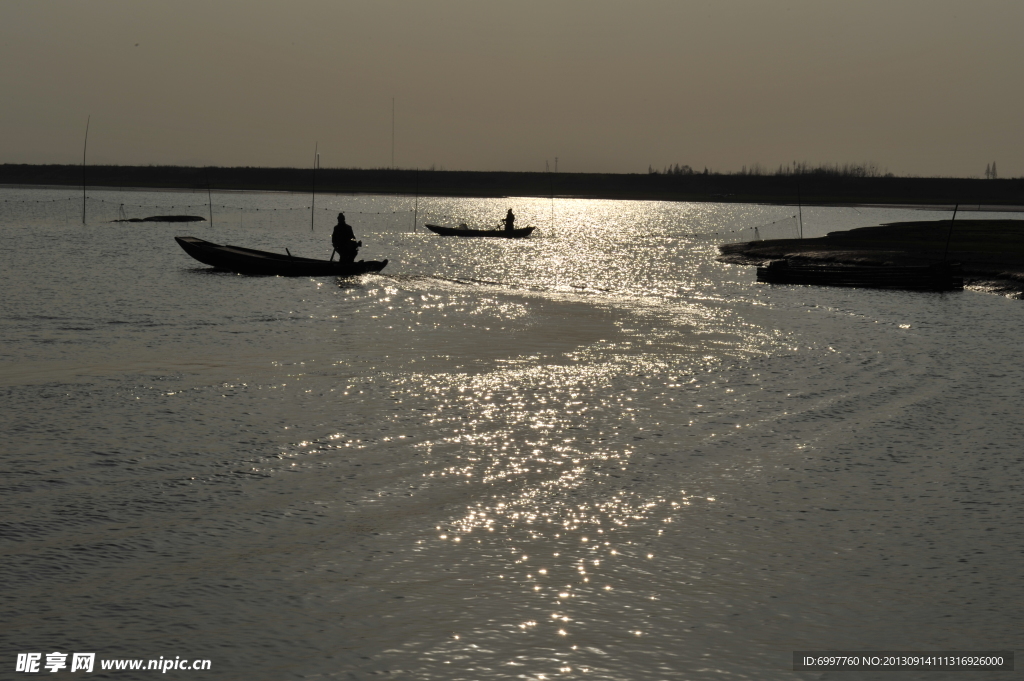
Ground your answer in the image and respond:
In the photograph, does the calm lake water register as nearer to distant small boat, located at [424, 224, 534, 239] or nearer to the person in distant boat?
the person in distant boat

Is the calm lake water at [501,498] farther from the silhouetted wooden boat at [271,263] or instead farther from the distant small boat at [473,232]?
the distant small boat at [473,232]

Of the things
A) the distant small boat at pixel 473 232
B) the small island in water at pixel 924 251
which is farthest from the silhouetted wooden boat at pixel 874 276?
the distant small boat at pixel 473 232

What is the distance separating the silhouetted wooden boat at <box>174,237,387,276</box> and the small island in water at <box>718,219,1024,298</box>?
1651 centimetres

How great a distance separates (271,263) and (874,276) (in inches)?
830

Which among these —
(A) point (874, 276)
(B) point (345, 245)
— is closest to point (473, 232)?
(B) point (345, 245)

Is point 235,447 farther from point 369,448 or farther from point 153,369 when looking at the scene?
point 153,369

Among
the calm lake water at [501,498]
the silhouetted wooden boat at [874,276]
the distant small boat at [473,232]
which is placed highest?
the distant small boat at [473,232]

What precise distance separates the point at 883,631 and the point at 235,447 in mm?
7179

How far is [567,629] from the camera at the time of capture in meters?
6.24

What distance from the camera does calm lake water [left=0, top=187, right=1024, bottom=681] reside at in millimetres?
6191

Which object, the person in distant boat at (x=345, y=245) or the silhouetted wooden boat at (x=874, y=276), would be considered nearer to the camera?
the silhouetted wooden boat at (x=874, y=276)

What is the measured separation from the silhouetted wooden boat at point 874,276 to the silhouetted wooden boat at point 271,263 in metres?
14.7

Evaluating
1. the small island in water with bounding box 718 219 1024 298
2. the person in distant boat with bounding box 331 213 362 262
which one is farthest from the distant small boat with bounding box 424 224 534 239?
the person in distant boat with bounding box 331 213 362 262

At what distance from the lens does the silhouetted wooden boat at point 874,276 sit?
32.8 metres
